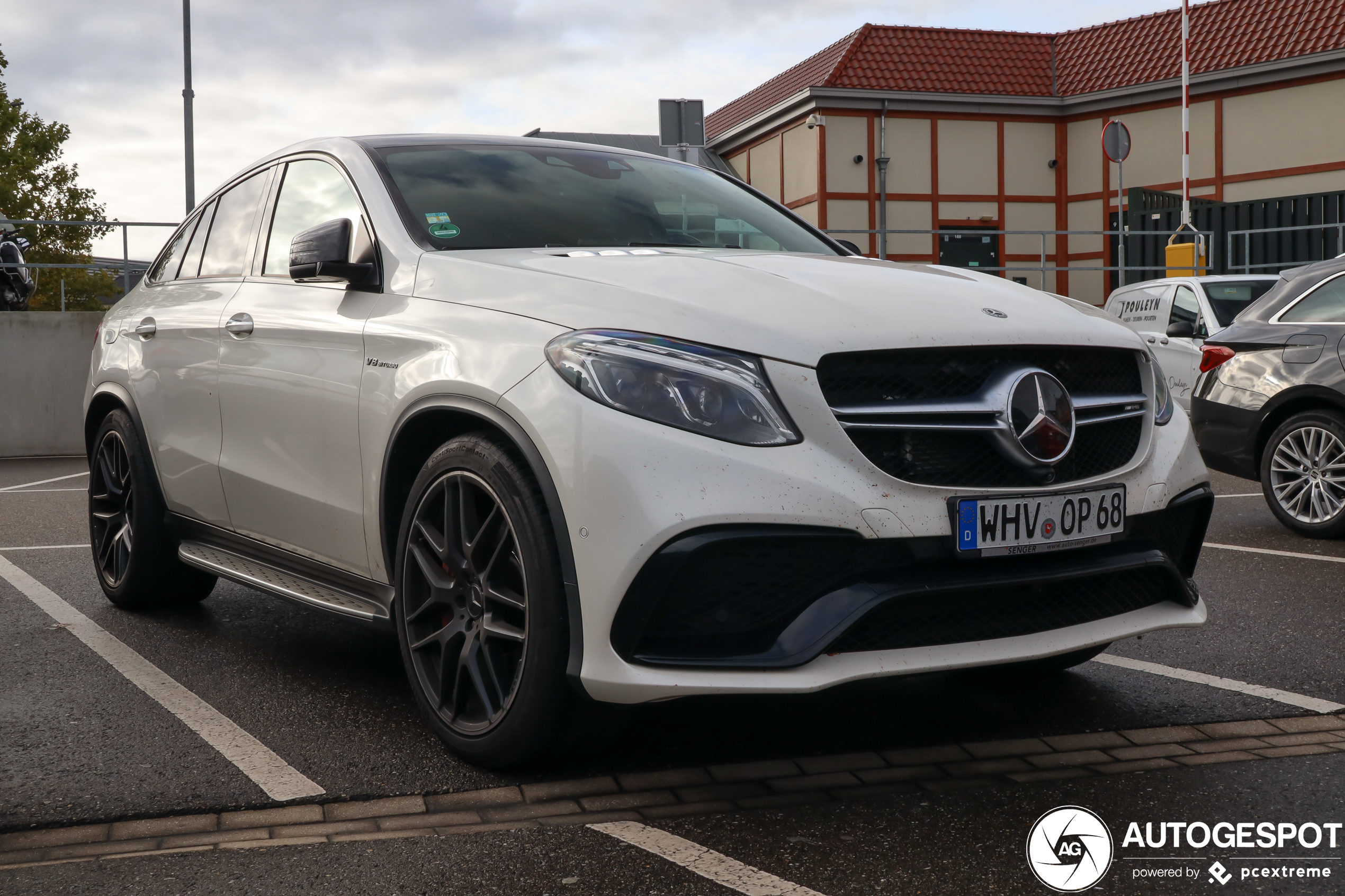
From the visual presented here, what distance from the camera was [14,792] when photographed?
3320 mm

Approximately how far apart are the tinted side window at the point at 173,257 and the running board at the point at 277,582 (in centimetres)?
122

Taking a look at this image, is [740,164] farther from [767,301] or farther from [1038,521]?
[1038,521]

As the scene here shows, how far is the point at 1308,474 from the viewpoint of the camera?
7.50 metres

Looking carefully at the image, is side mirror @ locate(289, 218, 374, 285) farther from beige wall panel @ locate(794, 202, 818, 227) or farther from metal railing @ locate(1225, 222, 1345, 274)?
beige wall panel @ locate(794, 202, 818, 227)

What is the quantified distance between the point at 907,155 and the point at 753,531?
29.7 metres

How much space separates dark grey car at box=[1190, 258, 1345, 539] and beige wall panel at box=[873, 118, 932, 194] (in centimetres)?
2387

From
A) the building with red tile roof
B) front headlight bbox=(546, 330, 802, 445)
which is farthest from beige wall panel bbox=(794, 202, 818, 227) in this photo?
front headlight bbox=(546, 330, 802, 445)

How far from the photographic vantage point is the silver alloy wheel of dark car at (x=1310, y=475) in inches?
290

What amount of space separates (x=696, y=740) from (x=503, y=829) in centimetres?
78

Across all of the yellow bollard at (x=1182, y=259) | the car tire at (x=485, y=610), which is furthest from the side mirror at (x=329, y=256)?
the yellow bollard at (x=1182, y=259)

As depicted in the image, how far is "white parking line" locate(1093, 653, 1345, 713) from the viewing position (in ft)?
12.9

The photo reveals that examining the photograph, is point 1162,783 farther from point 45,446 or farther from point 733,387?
point 45,446

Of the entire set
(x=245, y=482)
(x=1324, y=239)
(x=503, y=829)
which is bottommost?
(x=503, y=829)

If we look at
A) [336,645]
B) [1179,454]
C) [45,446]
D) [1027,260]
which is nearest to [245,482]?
[336,645]
